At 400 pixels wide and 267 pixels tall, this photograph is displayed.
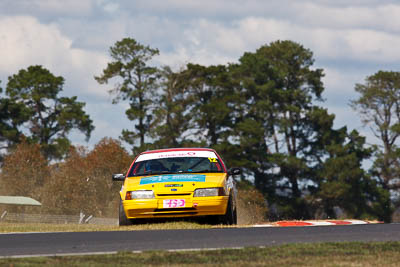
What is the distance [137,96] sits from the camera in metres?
79.2

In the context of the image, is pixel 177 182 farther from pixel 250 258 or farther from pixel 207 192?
pixel 250 258

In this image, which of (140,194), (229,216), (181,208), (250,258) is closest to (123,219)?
(140,194)

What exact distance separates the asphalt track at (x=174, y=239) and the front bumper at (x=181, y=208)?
200 centimetres

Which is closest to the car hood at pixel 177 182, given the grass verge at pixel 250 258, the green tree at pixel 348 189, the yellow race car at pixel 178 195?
the yellow race car at pixel 178 195

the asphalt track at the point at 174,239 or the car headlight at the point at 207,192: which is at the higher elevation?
the car headlight at the point at 207,192

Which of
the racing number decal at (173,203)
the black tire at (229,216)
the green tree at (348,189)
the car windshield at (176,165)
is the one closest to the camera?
the racing number decal at (173,203)

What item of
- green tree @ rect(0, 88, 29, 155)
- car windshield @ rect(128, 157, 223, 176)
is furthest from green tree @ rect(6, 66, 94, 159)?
car windshield @ rect(128, 157, 223, 176)

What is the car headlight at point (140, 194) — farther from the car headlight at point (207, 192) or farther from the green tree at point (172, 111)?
the green tree at point (172, 111)

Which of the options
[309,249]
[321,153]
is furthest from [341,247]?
[321,153]

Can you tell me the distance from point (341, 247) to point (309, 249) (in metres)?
0.49

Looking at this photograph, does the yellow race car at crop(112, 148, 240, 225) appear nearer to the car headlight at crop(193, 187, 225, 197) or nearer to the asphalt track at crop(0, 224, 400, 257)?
the car headlight at crop(193, 187, 225, 197)

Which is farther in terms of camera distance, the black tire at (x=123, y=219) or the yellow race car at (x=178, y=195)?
the black tire at (x=123, y=219)

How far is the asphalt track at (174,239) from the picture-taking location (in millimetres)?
10688

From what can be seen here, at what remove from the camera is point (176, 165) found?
55.5 feet
